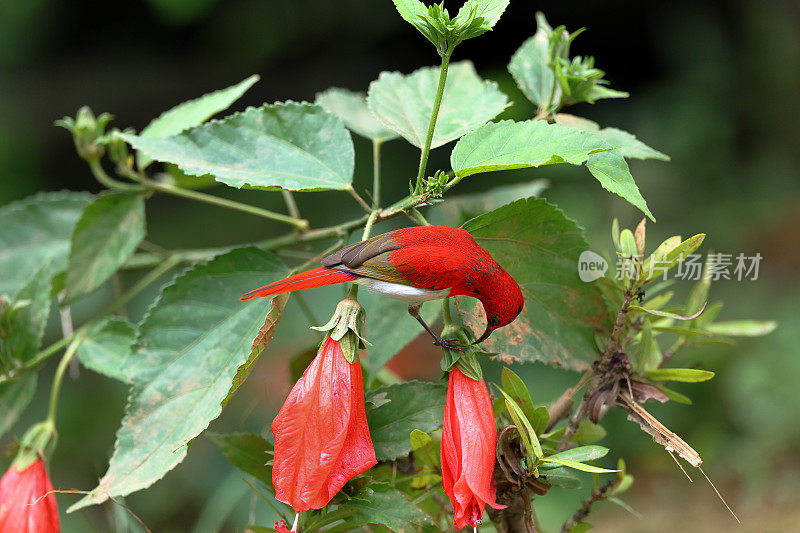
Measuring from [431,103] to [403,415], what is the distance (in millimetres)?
232

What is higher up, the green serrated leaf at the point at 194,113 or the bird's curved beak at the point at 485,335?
the green serrated leaf at the point at 194,113

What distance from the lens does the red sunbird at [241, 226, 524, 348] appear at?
0.34 meters

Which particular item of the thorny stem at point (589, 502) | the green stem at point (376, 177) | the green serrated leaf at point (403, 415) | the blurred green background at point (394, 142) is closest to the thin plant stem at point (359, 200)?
the green stem at point (376, 177)

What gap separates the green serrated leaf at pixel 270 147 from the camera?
0.44 metres

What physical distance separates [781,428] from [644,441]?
0.72ft

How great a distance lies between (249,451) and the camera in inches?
16.2

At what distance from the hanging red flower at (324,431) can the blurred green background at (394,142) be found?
866mm

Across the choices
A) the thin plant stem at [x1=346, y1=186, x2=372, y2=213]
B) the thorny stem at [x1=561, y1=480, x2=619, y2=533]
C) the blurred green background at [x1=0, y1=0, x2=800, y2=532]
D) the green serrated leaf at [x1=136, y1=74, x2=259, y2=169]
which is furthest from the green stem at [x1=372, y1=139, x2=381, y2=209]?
the blurred green background at [x1=0, y1=0, x2=800, y2=532]

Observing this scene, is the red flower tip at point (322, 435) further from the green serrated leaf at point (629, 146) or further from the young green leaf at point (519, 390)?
the green serrated leaf at point (629, 146)

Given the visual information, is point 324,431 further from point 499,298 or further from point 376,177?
point 376,177

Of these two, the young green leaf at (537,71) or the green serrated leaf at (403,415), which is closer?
the green serrated leaf at (403,415)

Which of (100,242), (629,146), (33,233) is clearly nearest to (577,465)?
(629,146)

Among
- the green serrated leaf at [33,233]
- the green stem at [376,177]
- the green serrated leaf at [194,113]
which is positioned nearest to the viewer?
the green stem at [376,177]

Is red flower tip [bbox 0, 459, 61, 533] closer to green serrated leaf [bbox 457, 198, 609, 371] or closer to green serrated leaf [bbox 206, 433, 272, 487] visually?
green serrated leaf [bbox 206, 433, 272, 487]
